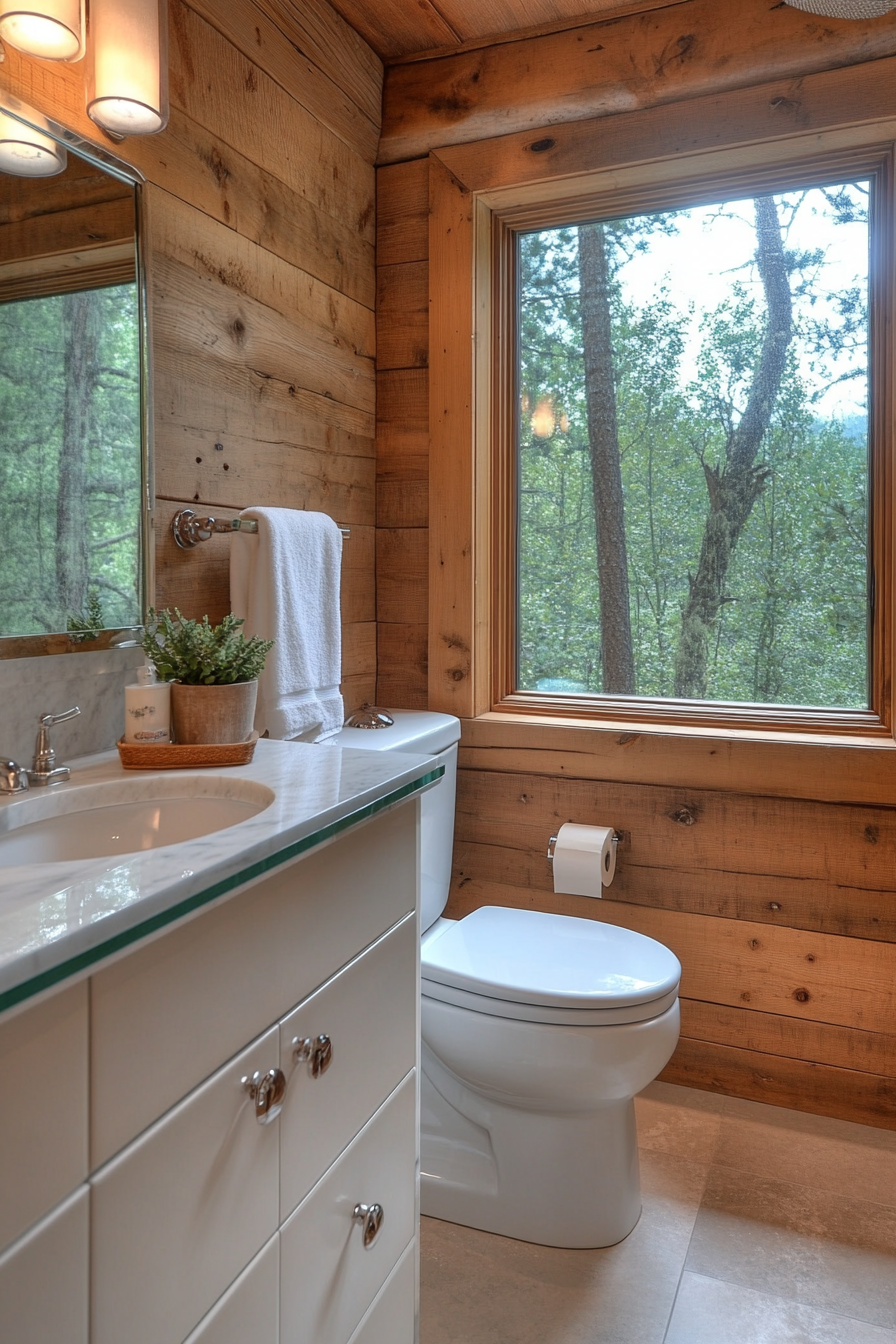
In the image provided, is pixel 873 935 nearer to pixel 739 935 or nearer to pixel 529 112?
pixel 739 935

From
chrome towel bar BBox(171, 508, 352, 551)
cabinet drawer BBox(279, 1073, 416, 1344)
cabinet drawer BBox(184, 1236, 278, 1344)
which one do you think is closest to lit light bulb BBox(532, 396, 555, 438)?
chrome towel bar BBox(171, 508, 352, 551)

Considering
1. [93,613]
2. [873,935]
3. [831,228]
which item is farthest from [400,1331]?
[831,228]

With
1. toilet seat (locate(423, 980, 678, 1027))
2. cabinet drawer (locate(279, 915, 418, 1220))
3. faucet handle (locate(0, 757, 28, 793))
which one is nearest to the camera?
cabinet drawer (locate(279, 915, 418, 1220))

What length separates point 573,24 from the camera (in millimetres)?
1933

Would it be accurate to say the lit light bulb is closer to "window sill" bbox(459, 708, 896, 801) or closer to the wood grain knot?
"window sill" bbox(459, 708, 896, 801)

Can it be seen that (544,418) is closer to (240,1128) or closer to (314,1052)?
(314,1052)

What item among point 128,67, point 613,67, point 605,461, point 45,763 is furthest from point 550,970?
point 613,67

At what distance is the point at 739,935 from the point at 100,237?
174cm

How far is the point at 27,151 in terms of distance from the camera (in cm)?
118

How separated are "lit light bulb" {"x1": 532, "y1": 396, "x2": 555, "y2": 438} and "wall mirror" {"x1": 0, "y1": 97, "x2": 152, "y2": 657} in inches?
39.7

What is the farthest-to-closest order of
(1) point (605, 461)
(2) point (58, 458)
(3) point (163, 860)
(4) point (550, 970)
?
(1) point (605, 461) → (4) point (550, 970) → (2) point (58, 458) → (3) point (163, 860)

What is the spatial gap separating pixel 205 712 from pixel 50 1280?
712mm

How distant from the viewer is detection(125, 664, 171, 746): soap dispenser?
4.03 ft

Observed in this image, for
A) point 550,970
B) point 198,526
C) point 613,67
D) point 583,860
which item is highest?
point 613,67
